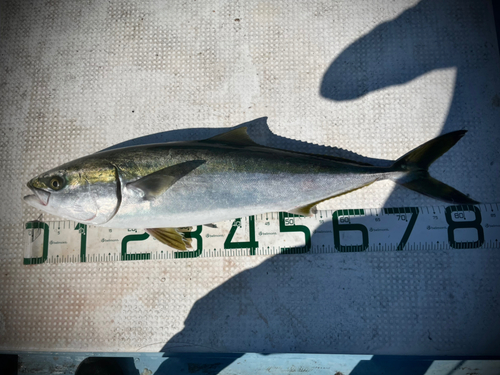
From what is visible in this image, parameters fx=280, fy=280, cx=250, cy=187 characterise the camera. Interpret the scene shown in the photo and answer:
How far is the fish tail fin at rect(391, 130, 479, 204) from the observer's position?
5.67ft

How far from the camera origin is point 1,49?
2223 millimetres

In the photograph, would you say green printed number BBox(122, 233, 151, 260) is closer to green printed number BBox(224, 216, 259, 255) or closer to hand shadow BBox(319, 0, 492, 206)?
green printed number BBox(224, 216, 259, 255)

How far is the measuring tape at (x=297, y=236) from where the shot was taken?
1.87m

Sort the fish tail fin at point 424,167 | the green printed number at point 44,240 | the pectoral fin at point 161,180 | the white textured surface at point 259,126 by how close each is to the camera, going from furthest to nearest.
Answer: the green printed number at point 44,240
the white textured surface at point 259,126
the fish tail fin at point 424,167
the pectoral fin at point 161,180

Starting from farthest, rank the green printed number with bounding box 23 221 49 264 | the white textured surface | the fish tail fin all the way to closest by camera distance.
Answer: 1. the green printed number with bounding box 23 221 49 264
2. the white textured surface
3. the fish tail fin

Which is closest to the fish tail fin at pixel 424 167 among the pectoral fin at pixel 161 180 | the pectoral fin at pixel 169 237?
the pectoral fin at pixel 161 180

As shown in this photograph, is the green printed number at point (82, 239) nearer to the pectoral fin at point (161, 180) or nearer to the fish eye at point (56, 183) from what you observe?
the fish eye at point (56, 183)

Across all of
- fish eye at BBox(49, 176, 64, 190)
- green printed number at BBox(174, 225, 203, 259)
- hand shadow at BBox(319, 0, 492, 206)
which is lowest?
green printed number at BBox(174, 225, 203, 259)

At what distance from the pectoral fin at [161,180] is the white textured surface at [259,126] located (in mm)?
542

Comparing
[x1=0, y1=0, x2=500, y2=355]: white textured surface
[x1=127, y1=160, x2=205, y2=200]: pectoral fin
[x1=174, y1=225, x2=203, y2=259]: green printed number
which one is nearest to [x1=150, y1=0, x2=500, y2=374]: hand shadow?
[x1=0, y1=0, x2=500, y2=355]: white textured surface

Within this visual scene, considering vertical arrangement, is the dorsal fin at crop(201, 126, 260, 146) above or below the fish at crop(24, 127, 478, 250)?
above

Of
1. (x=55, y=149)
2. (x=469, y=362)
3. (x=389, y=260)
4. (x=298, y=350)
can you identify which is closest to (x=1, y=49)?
(x=55, y=149)

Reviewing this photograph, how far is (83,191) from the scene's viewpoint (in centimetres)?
158

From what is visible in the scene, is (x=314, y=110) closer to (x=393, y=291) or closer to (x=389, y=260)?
→ (x=389, y=260)
